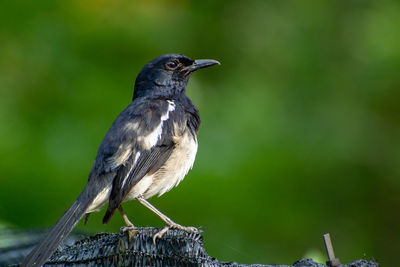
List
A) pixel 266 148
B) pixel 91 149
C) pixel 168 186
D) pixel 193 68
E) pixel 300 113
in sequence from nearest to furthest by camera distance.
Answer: pixel 168 186
pixel 193 68
pixel 91 149
pixel 266 148
pixel 300 113

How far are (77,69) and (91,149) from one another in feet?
2.54

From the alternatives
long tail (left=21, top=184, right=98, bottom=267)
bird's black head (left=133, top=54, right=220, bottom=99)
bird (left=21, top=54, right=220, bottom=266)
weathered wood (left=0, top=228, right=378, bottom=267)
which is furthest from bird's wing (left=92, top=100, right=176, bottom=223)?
weathered wood (left=0, top=228, right=378, bottom=267)

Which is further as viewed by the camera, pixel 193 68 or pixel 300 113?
pixel 300 113

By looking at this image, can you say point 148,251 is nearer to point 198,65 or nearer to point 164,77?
point 164,77

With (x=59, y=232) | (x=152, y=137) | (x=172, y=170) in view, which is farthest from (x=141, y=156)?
(x=59, y=232)

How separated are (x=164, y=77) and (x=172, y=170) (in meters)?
0.86

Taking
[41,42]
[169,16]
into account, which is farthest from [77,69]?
[169,16]

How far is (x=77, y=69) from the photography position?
17.1 ft

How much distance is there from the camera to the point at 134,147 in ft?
12.4

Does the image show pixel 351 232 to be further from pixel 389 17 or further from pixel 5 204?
pixel 5 204

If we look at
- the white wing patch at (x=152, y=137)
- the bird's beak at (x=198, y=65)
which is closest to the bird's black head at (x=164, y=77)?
the bird's beak at (x=198, y=65)

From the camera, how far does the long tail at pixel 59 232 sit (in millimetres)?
2980

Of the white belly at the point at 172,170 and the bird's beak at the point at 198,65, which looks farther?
the bird's beak at the point at 198,65

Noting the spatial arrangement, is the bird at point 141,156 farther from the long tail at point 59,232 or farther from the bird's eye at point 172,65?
the bird's eye at point 172,65
